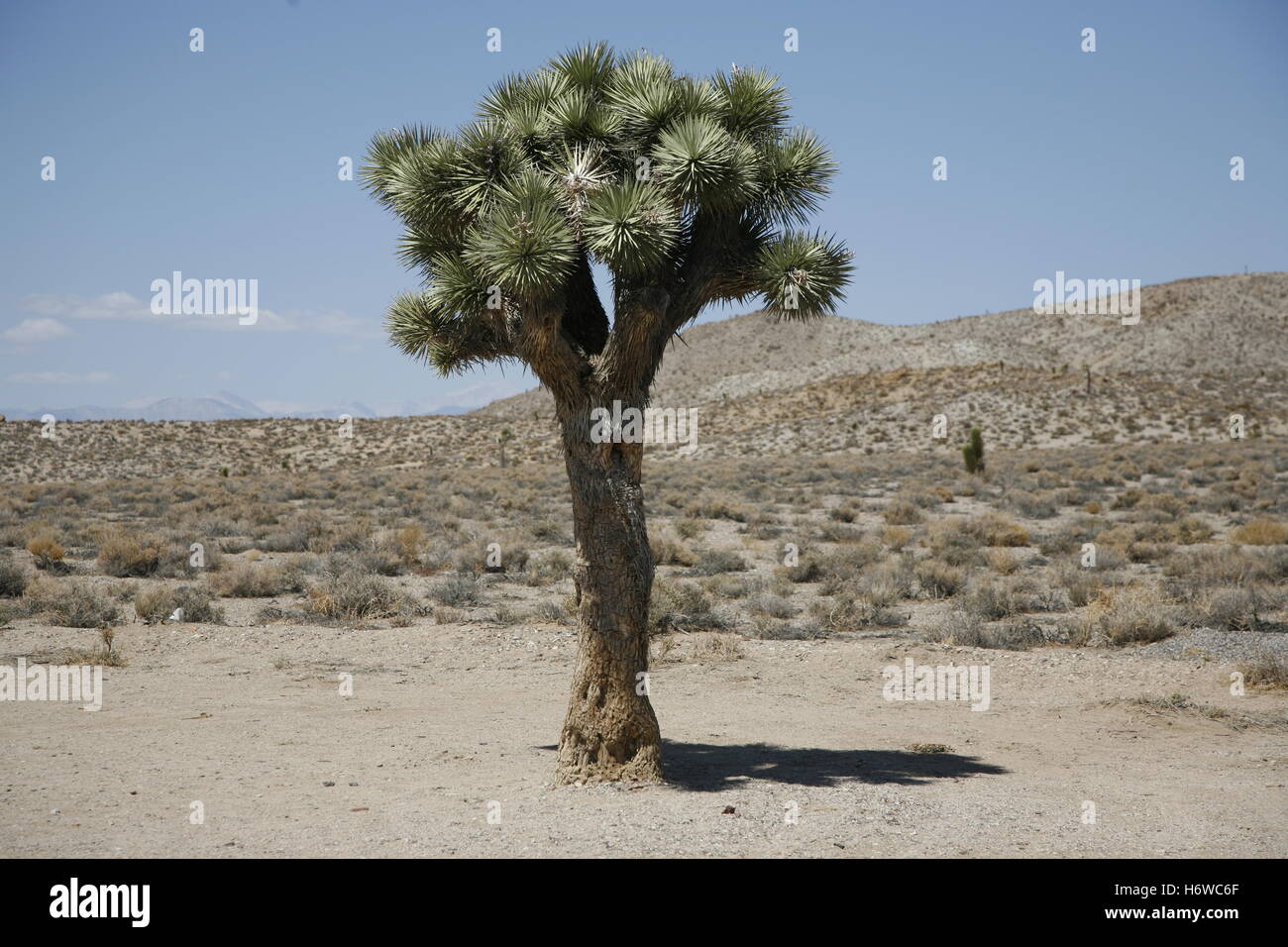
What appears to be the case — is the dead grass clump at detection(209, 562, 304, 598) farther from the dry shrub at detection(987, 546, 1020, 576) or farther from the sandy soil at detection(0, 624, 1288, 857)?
the dry shrub at detection(987, 546, 1020, 576)

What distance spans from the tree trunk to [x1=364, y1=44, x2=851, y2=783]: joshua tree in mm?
14

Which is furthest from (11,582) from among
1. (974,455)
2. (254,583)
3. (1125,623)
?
(974,455)

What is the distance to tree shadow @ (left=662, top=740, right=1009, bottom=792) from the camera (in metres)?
7.48

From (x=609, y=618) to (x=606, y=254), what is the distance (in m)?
2.53

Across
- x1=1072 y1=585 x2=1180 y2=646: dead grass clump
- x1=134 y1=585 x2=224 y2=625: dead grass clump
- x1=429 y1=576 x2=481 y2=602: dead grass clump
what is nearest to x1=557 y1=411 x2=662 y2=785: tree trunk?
x1=1072 y1=585 x2=1180 y2=646: dead grass clump

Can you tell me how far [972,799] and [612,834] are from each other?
8.40 ft

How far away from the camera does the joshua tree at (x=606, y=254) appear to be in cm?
679

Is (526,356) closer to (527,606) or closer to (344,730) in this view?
(344,730)

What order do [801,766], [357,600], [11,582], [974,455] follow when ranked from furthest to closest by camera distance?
[974,455] < [11,582] < [357,600] < [801,766]

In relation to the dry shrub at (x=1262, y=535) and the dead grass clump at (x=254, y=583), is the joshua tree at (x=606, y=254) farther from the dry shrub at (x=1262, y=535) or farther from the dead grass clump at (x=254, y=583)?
the dry shrub at (x=1262, y=535)

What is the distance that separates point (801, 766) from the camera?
798 cm

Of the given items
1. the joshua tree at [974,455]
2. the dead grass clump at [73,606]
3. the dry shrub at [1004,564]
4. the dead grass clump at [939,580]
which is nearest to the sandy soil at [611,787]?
the dead grass clump at [73,606]

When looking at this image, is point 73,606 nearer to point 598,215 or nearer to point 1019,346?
point 598,215

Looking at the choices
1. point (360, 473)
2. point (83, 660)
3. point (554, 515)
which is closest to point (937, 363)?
point (360, 473)
